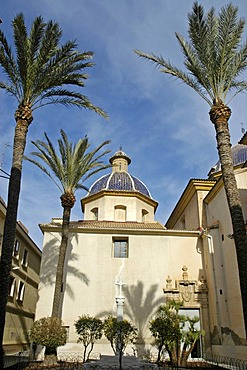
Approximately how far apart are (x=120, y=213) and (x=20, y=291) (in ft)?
29.2

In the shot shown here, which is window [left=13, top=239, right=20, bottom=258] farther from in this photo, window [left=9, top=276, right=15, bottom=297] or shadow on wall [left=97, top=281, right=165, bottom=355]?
shadow on wall [left=97, top=281, right=165, bottom=355]

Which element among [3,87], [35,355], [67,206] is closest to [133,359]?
[35,355]

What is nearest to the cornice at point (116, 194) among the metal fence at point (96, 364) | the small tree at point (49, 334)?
the metal fence at point (96, 364)

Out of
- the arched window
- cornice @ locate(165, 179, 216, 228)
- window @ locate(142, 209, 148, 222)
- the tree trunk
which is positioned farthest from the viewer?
window @ locate(142, 209, 148, 222)

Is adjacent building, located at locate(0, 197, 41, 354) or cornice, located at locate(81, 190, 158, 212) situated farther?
cornice, located at locate(81, 190, 158, 212)

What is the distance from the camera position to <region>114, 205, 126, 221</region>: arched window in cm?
2563

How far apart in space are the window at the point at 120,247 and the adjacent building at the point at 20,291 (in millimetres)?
5981

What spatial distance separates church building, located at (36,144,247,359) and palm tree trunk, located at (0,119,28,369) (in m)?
8.29

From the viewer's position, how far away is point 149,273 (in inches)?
767

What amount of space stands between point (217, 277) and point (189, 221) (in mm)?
6564

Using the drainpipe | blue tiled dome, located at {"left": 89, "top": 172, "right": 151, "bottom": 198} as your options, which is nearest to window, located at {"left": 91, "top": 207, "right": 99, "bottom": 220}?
blue tiled dome, located at {"left": 89, "top": 172, "right": 151, "bottom": 198}

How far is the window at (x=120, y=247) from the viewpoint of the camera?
66.2 ft

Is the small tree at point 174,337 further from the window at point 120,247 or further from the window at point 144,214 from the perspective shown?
the window at point 144,214

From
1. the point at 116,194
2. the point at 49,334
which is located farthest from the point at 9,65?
the point at 116,194
